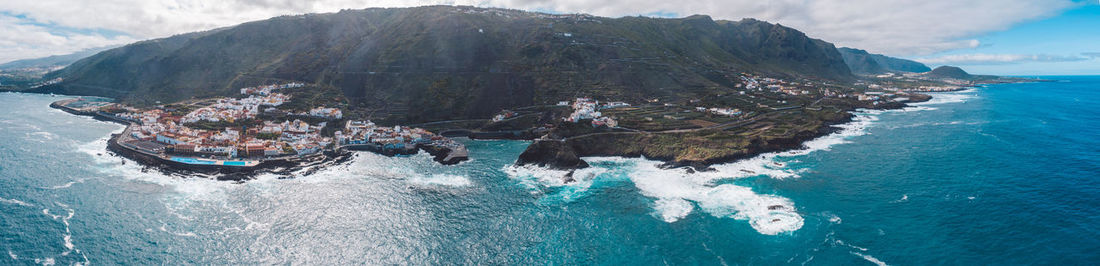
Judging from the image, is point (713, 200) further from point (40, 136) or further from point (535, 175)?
point (40, 136)

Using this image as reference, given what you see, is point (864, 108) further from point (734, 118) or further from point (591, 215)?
point (591, 215)

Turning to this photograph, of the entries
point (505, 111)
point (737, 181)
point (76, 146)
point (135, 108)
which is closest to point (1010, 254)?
point (737, 181)

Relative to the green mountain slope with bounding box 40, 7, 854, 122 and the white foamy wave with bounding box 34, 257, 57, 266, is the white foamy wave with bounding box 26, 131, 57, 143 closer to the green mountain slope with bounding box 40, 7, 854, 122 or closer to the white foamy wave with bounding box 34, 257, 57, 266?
the green mountain slope with bounding box 40, 7, 854, 122

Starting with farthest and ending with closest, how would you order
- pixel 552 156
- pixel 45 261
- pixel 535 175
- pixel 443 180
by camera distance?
pixel 552 156
pixel 535 175
pixel 443 180
pixel 45 261

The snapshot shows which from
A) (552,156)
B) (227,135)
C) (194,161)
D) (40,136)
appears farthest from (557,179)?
(40,136)

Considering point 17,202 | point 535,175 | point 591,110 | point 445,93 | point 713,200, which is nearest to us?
point 17,202
